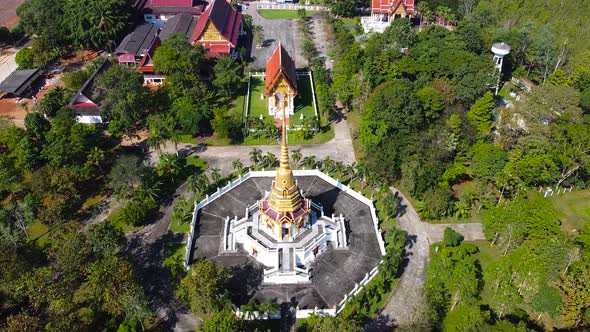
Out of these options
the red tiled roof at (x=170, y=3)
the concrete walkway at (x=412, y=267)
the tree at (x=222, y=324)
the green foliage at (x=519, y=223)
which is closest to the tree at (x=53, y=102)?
the red tiled roof at (x=170, y=3)

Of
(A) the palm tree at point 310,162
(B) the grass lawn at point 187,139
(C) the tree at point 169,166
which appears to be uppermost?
(C) the tree at point 169,166

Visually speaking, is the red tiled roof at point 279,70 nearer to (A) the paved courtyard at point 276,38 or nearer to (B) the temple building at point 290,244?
(A) the paved courtyard at point 276,38

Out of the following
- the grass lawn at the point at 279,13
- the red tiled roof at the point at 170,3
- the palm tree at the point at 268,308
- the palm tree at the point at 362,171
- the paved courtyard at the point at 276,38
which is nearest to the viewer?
the palm tree at the point at 268,308

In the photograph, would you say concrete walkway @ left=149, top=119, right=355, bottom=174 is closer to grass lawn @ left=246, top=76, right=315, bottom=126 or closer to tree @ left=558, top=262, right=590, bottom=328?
grass lawn @ left=246, top=76, right=315, bottom=126

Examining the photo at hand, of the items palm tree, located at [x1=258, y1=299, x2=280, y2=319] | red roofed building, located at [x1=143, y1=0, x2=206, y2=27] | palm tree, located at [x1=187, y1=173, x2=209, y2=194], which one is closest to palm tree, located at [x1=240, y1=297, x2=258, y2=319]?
palm tree, located at [x1=258, y1=299, x2=280, y2=319]

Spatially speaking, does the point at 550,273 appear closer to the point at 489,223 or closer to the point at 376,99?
the point at 489,223
